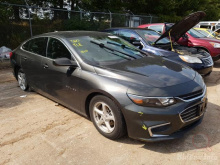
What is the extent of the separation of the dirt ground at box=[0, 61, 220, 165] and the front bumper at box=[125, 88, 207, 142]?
26 cm

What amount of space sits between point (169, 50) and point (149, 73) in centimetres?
300

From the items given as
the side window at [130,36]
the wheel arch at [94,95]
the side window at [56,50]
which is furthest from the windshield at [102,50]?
the side window at [130,36]

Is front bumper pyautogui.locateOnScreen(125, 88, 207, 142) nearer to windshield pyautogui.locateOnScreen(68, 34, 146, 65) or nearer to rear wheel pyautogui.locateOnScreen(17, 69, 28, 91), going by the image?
windshield pyautogui.locateOnScreen(68, 34, 146, 65)

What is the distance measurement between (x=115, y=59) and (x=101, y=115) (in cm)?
101

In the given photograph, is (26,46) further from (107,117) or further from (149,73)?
(149,73)

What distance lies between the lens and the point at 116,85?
2.60 m

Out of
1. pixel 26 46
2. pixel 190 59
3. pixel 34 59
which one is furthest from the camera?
pixel 190 59

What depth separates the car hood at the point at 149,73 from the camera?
2.62 metres

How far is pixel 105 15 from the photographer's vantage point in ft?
41.3

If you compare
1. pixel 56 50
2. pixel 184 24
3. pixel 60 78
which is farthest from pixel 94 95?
pixel 184 24

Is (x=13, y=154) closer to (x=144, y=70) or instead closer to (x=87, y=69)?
(x=87, y=69)

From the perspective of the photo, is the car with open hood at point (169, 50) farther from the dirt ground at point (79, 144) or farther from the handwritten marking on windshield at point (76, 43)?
the handwritten marking on windshield at point (76, 43)

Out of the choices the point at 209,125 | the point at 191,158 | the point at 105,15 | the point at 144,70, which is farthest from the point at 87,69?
the point at 105,15

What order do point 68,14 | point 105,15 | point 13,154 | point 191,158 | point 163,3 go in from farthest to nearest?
point 163,3, point 105,15, point 68,14, point 13,154, point 191,158
